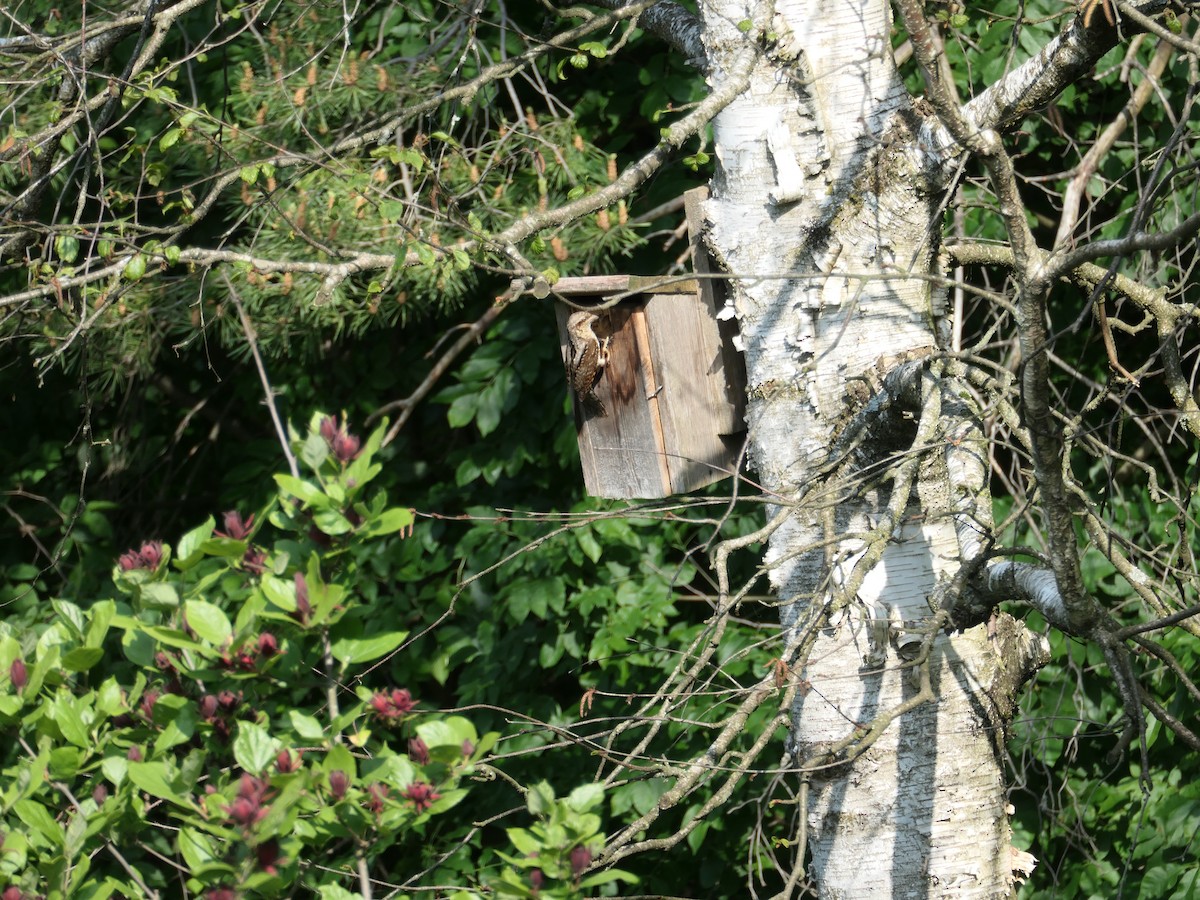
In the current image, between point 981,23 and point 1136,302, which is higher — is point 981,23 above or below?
above

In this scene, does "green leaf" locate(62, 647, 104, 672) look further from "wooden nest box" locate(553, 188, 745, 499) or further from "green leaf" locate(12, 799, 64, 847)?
"wooden nest box" locate(553, 188, 745, 499)

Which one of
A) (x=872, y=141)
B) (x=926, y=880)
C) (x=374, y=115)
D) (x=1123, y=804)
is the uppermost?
(x=374, y=115)

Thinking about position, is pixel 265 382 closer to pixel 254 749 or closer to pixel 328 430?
pixel 328 430

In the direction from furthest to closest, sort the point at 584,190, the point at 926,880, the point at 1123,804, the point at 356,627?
the point at 1123,804 → the point at 584,190 → the point at 926,880 → the point at 356,627

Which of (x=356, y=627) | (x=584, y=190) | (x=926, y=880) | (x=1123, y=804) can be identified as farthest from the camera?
(x=1123, y=804)

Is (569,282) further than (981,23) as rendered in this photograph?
No

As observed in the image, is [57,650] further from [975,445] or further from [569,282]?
[975,445]

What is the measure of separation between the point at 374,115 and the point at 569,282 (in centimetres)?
113

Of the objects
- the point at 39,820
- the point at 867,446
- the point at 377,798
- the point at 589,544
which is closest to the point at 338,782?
the point at 377,798

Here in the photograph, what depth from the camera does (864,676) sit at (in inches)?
82.0

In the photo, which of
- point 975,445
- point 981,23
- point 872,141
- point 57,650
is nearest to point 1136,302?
point 975,445

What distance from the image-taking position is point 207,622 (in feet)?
5.29

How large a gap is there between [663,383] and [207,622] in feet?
3.85

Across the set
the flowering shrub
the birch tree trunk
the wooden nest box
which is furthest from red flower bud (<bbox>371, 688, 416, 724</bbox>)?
the wooden nest box
